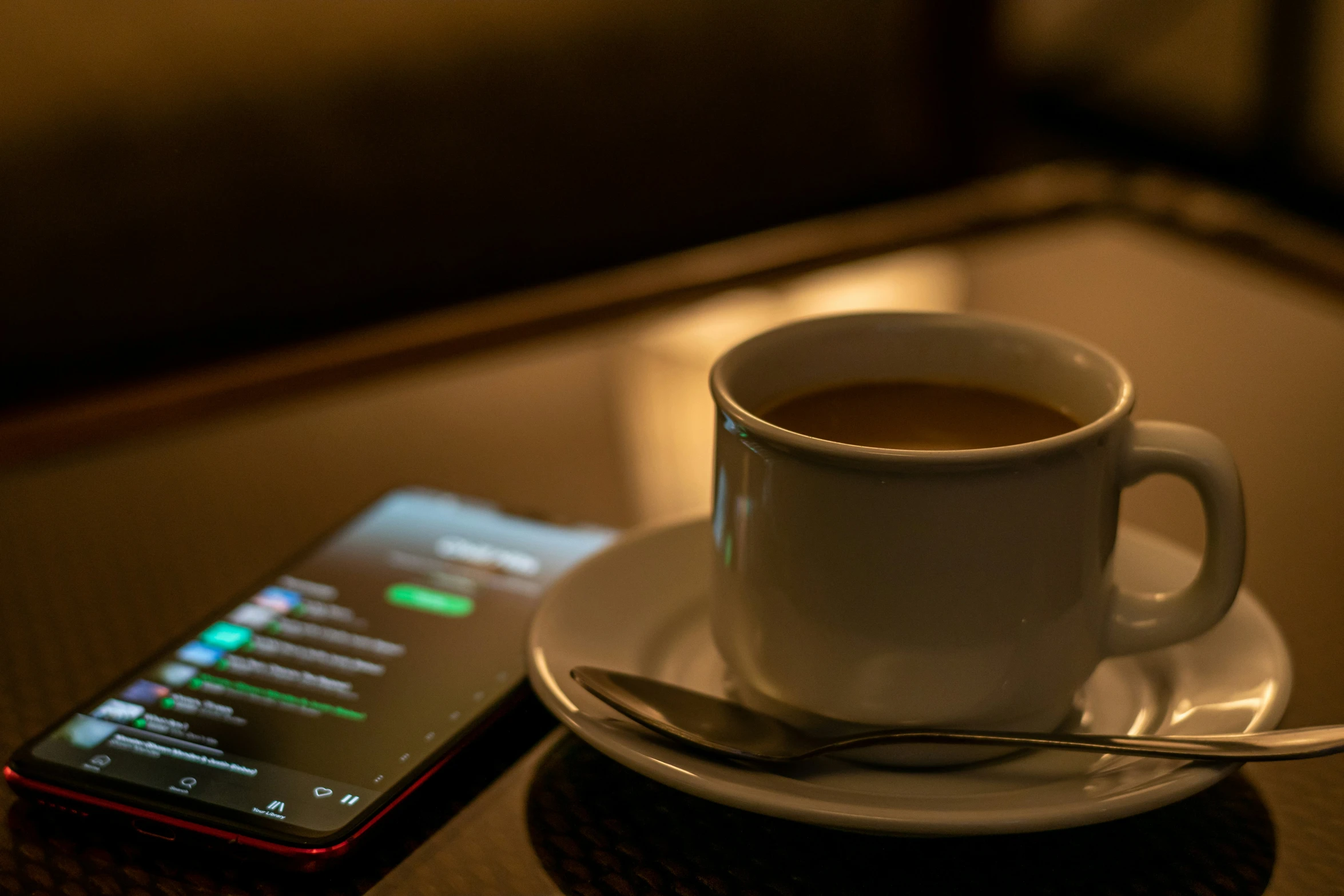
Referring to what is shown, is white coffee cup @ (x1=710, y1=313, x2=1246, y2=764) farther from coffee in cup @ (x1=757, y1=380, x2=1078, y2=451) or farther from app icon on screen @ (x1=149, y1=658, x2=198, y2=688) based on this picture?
app icon on screen @ (x1=149, y1=658, x2=198, y2=688)

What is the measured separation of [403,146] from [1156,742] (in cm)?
118

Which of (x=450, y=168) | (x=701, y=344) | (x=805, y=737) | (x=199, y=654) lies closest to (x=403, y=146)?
(x=450, y=168)

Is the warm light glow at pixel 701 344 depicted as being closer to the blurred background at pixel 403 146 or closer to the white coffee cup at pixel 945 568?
the white coffee cup at pixel 945 568

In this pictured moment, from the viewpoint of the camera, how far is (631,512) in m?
0.54

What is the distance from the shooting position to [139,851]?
34 cm

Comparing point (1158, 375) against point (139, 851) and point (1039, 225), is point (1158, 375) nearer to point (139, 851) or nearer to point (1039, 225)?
point (1039, 225)

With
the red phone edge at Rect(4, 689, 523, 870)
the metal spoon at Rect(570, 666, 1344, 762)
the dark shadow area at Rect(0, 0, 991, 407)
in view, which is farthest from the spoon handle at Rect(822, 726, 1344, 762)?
the dark shadow area at Rect(0, 0, 991, 407)

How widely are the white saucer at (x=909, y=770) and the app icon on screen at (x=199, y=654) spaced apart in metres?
0.12

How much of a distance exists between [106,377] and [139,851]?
105cm

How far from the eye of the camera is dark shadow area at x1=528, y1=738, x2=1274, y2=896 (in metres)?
0.32

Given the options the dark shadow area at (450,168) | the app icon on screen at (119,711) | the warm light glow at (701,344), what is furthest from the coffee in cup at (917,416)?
the dark shadow area at (450,168)

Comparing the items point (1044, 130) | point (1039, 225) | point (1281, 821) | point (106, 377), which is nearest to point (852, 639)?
point (1281, 821)

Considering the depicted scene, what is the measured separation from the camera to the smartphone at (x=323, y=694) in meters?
0.34

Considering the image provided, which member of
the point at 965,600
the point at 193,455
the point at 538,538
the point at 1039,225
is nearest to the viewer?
the point at 965,600
